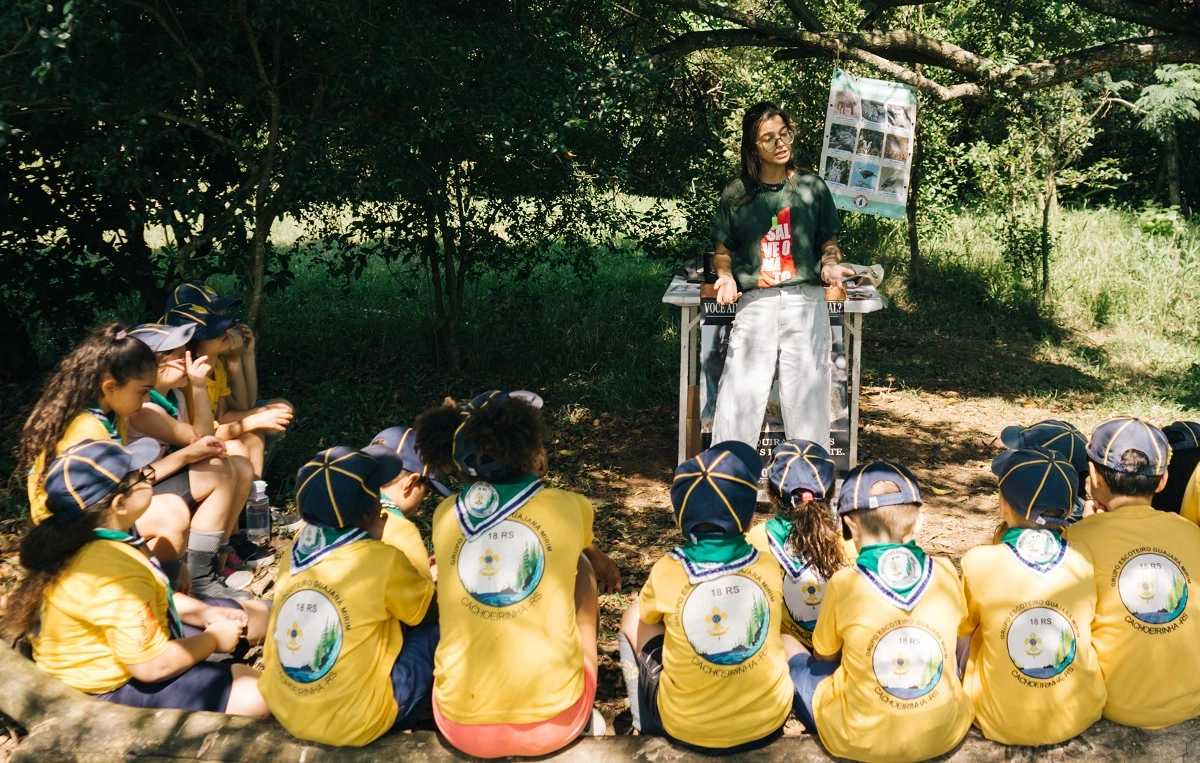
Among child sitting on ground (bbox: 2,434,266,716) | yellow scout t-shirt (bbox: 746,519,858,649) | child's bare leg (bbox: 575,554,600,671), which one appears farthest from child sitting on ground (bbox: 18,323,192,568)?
yellow scout t-shirt (bbox: 746,519,858,649)

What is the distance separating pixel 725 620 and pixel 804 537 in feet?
1.87

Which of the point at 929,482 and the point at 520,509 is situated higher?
the point at 520,509

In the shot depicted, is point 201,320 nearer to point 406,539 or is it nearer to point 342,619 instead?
point 406,539

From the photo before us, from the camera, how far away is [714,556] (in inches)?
109

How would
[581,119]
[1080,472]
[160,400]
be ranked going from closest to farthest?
[1080,472] → [160,400] → [581,119]

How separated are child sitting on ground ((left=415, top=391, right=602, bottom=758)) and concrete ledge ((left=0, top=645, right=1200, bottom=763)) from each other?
11cm

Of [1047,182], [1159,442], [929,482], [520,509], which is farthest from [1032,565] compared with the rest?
[1047,182]

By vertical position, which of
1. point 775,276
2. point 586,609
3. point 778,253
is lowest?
point 586,609

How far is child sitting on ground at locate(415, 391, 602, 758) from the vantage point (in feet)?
8.91

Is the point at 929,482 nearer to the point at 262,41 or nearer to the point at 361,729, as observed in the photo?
the point at 361,729

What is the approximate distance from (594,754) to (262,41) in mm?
4060

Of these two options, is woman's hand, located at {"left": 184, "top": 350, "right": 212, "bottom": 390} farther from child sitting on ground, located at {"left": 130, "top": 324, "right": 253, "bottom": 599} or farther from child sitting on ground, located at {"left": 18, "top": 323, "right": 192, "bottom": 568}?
child sitting on ground, located at {"left": 18, "top": 323, "right": 192, "bottom": 568}

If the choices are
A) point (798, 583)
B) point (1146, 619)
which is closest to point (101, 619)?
point (798, 583)

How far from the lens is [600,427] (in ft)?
21.0
